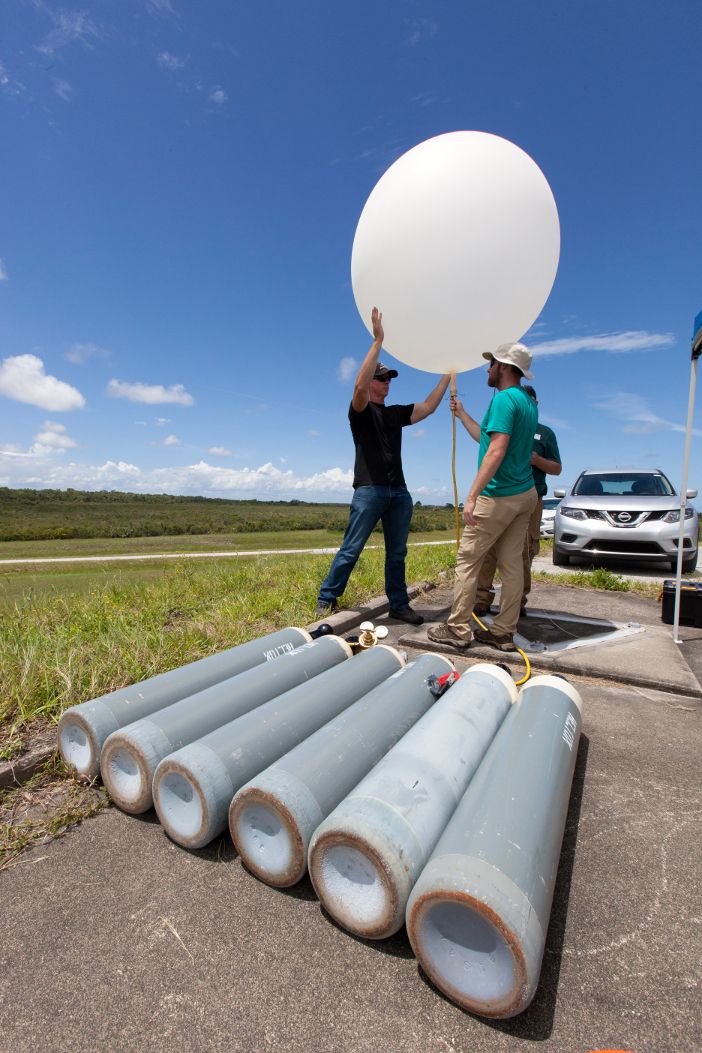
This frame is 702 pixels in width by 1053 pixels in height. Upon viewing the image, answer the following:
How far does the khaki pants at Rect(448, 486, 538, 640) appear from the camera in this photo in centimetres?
376

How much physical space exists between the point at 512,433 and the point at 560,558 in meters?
6.20

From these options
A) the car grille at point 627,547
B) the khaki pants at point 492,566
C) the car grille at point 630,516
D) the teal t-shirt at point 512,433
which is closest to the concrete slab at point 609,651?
the khaki pants at point 492,566

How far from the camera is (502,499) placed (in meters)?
3.75

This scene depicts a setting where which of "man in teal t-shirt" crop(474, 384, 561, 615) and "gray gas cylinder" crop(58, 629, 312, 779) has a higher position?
"man in teal t-shirt" crop(474, 384, 561, 615)

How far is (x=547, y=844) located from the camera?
1493mm

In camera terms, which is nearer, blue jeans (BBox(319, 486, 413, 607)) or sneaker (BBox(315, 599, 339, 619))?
blue jeans (BBox(319, 486, 413, 607))

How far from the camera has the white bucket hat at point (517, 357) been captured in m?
3.63

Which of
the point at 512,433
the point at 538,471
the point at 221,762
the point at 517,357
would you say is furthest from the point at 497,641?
the point at 221,762

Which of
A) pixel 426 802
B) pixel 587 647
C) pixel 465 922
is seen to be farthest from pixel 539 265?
pixel 465 922

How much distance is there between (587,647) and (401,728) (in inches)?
101

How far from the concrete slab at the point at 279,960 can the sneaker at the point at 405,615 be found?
2.81 m

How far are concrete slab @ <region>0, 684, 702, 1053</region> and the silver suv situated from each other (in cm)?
686

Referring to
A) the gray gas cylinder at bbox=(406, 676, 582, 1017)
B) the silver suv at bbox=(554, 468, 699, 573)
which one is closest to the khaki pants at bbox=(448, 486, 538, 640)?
the gray gas cylinder at bbox=(406, 676, 582, 1017)

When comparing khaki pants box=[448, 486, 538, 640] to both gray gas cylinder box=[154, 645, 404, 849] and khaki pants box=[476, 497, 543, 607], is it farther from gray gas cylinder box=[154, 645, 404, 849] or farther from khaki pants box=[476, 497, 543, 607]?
gray gas cylinder box=[154, 645, 404, 849]
